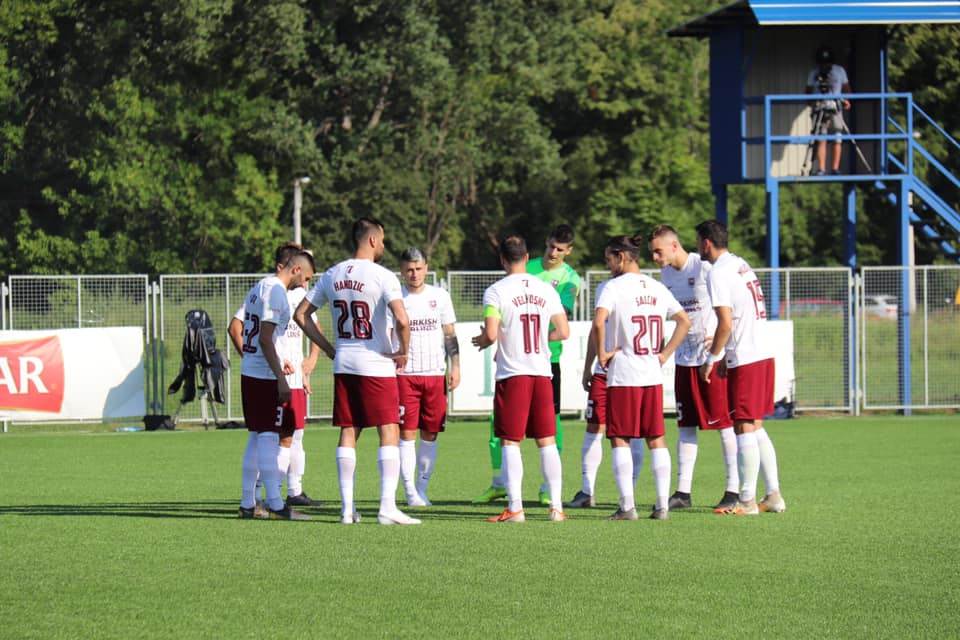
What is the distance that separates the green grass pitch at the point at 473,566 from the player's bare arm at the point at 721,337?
46.3 inches

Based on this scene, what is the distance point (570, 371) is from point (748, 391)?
444 inches

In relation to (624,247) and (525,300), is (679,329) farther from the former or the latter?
(525,300)

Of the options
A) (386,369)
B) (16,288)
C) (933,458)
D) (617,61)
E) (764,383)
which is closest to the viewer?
(386,369)

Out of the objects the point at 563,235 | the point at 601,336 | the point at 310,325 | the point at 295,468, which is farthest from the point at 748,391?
the point at 295,468

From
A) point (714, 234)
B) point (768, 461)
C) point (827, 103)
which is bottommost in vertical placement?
point (768, 461)

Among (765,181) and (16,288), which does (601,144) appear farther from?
(16,288)

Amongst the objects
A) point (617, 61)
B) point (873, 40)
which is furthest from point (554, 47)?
point (873, 40)

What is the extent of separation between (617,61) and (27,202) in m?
26.0

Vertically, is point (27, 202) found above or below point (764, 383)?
above

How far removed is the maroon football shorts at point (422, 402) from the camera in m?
12.4

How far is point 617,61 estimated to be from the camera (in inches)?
2635

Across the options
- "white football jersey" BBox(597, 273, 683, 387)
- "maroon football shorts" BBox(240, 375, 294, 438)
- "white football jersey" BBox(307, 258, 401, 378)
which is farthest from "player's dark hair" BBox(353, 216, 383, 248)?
"white football jersey" BBox(597, 273, 683, 387)

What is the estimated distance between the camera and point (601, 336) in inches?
450

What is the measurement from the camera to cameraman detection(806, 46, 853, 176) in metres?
25.9
